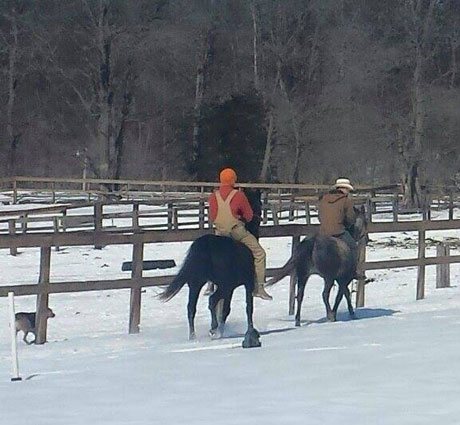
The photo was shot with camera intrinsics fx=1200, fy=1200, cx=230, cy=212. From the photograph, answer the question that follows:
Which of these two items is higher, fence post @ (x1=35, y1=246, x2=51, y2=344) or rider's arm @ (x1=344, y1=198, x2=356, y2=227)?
rider's arm @ (x1=344, y1=198, x2=356, y2=227)

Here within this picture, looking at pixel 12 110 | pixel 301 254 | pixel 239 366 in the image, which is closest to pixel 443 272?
pixel 301 254

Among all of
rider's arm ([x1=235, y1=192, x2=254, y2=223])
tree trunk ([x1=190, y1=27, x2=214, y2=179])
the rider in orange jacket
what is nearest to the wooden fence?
the rider in orange jacket

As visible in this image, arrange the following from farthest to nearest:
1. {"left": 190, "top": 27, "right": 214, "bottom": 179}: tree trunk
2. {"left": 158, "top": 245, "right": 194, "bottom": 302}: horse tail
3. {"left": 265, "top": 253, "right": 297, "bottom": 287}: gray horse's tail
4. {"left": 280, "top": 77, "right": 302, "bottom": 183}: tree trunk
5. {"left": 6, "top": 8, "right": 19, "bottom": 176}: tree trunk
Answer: {"left": 6, "top": 8, "right": 19, "bottom": 176}: tree trunk, {"left": 190, "top": 27, "right": 214, "bottom": 179}: tree trunk, {"left": 280, "top": 77, "right": 302, "bottom": 183}: tree trunk, {"left": 265, "top": 253, "right": 297, "bottom": 287}: gray horse's tail, {"left": 158, "top": 245, "right": 194, "bottom": 302}: horse tail

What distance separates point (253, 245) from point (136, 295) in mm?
1769

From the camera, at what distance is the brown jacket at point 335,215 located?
14.0 metres

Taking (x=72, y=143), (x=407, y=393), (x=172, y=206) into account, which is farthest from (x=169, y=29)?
(x=407, y=393)

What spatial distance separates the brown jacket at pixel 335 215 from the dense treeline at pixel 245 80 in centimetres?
3466

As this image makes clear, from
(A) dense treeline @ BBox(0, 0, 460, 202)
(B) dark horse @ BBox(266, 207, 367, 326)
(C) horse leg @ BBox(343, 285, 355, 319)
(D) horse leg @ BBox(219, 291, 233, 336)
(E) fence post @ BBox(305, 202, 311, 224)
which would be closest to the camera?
(D) horse leg @ BBox(219, 291, 233, 336)

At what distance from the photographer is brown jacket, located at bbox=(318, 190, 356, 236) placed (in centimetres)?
1397

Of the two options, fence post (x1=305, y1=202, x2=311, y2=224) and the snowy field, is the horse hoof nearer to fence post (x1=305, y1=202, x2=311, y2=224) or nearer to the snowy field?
the snowy field

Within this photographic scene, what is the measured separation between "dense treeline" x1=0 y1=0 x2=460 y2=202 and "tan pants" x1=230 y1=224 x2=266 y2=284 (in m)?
36.0

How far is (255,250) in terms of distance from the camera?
12992 millimetres

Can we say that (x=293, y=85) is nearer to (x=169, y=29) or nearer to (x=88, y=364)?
(x=169, y=29)

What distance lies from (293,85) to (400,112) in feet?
21.5
